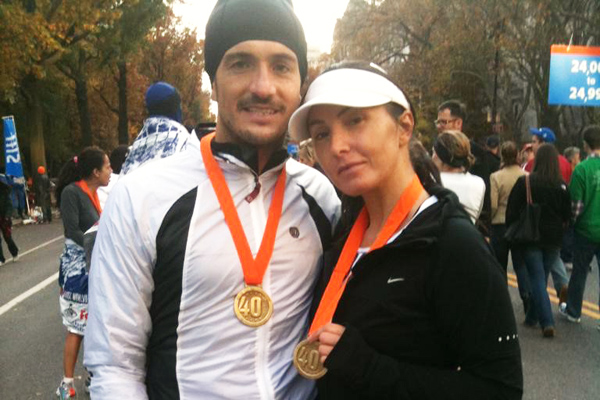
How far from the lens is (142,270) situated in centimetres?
199

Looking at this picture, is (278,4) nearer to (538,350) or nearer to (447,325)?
(447,325)

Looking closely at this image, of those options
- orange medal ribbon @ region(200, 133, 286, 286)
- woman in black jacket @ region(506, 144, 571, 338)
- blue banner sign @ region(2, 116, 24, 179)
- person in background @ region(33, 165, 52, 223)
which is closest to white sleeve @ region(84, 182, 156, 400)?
orange medal ribbon @ region(200, 133, 286, 286)

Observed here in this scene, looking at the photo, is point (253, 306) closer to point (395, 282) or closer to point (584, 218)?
point (395, 282)

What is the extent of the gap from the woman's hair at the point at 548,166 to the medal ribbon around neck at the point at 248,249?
5400 mm

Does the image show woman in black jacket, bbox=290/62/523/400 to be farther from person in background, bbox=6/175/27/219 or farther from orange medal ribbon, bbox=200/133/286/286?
person in background, bbox=6/175/27/219

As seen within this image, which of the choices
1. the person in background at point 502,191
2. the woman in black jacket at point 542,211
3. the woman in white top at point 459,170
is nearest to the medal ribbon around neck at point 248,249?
the woman in white top at point 459,170

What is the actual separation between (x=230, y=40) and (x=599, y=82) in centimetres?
1163

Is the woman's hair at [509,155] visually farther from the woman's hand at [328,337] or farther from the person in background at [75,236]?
the woman's hand at [328,337]

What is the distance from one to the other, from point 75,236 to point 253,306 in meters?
4.22

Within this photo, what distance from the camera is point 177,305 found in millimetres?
2008

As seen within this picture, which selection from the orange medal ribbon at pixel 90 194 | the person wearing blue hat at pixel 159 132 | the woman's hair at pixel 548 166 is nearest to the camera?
the person wearing blue hat at pixel 159 132

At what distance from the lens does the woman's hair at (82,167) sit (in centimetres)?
622

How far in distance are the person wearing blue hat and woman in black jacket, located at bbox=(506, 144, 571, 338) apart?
423 cm

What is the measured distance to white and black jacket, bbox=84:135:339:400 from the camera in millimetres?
1964
